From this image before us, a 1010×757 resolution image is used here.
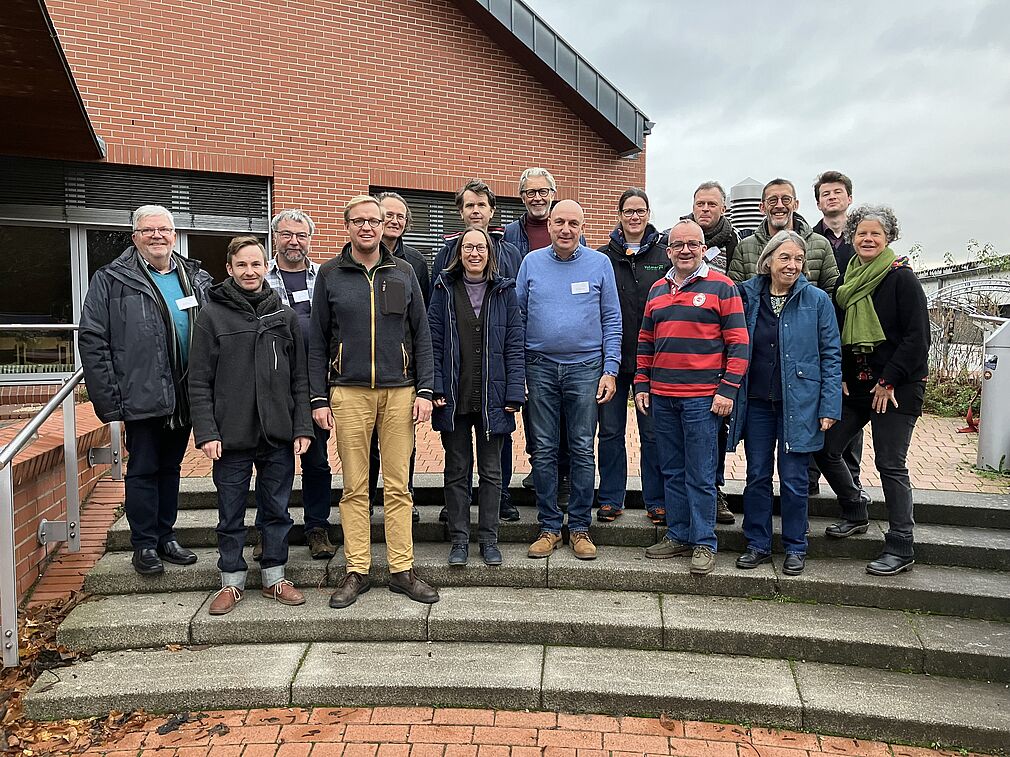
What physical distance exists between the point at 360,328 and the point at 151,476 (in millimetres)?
1457

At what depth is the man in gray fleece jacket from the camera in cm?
384

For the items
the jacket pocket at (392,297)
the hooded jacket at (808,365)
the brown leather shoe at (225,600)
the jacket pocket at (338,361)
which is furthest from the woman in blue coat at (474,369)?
the hooded jacket at (808,365)

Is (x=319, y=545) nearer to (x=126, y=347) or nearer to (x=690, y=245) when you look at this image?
(x=126, y=347)

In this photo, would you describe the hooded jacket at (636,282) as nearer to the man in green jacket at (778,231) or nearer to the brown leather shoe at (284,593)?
the man in green jacket at (778,231)

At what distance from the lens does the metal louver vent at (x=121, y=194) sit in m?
7.82

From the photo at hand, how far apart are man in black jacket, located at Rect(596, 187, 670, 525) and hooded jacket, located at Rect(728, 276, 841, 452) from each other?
32.6 inches

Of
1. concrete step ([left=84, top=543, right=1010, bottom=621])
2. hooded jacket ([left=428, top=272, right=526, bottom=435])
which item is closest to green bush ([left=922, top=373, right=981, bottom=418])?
concrete step ([left=84, top=543, right=1010, bottom=621])

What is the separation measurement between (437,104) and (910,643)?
787cm

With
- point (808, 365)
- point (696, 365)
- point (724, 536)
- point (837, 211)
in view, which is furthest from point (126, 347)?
point (837, 211)

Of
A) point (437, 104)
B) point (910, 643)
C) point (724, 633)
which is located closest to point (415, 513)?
point (724, 633)

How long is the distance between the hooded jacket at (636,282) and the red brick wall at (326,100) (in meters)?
5.08

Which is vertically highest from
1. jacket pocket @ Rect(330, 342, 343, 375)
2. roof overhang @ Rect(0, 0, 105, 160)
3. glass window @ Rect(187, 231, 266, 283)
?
roof overhang @ Rect(0, 0, 105, 160)

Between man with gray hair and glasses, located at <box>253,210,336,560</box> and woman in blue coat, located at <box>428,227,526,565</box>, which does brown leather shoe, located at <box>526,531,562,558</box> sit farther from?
man with gray hair and glasses, located at <box>253,210,336,560</box>

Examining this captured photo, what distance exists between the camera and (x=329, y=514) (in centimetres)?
462
